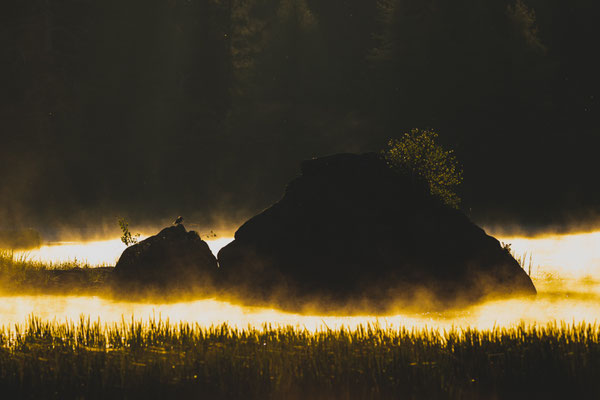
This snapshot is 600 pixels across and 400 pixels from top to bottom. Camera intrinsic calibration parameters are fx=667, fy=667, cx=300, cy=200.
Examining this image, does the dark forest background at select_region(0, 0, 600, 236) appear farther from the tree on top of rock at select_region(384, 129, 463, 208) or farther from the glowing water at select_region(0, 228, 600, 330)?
the tree on top of rock at select_region(384, 129, 463, 208)

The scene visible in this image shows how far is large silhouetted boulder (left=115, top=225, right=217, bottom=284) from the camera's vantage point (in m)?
18.9

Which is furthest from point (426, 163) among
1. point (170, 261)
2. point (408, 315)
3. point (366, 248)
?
point (170, 261)

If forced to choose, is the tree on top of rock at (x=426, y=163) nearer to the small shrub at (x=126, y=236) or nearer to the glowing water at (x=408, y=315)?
the glowing water at (x=408, y=315)

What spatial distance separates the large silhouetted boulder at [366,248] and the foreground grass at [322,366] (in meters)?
6.46

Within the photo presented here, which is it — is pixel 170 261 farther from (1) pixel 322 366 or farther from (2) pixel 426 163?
(1) pixel 322 366

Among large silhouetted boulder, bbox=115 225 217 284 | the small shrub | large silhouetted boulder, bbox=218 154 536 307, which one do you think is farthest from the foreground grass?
the small shrub

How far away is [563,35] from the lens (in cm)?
5447

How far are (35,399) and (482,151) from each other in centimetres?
4299

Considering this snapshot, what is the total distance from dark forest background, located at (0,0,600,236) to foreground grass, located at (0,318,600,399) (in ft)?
109

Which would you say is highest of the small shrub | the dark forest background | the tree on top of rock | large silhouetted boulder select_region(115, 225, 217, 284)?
the dark forest background

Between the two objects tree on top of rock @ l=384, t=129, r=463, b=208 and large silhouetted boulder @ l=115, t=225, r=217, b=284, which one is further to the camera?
tree on top of rock @ l=384, t=129, r=463, b=208

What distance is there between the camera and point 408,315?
52.4ft

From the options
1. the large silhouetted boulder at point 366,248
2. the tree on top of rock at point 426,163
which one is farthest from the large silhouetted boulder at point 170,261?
the tree on top of rock at point 426,163

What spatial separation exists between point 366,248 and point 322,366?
826 cm
